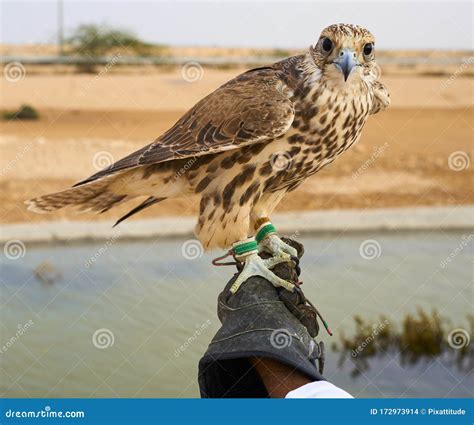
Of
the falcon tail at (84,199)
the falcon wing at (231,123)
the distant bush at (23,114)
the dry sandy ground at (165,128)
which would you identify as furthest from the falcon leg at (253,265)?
the distant bush at (23,114)

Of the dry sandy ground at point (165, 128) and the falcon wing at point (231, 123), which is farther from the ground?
the falcon wing at point (231, 123)

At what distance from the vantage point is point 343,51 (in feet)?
8.85

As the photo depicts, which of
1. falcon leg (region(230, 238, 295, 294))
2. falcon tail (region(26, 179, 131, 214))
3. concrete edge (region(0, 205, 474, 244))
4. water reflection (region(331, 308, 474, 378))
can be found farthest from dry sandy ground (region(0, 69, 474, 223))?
falcon leg (region(230, 238, 295, 294))

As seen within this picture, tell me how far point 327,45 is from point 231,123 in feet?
1.28

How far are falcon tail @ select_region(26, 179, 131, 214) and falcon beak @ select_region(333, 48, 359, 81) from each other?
85 centimetres

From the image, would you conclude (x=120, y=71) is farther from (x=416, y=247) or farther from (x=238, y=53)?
(x=416, y=247)

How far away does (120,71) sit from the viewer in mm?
21000

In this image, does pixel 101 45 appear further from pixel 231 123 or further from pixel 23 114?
pixel 231 123

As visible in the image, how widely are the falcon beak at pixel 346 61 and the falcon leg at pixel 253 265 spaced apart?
0.61 m

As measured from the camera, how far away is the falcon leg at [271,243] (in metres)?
2.88

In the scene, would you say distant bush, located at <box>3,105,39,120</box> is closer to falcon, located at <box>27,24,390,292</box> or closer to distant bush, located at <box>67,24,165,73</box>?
distant bush, located at <box>67,24,165,73</box>

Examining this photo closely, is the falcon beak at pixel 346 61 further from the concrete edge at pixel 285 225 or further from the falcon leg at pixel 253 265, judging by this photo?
the concrete edge at pixel 285 225

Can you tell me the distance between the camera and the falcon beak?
2.68 meters

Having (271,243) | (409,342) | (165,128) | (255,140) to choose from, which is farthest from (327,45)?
(165,128)
